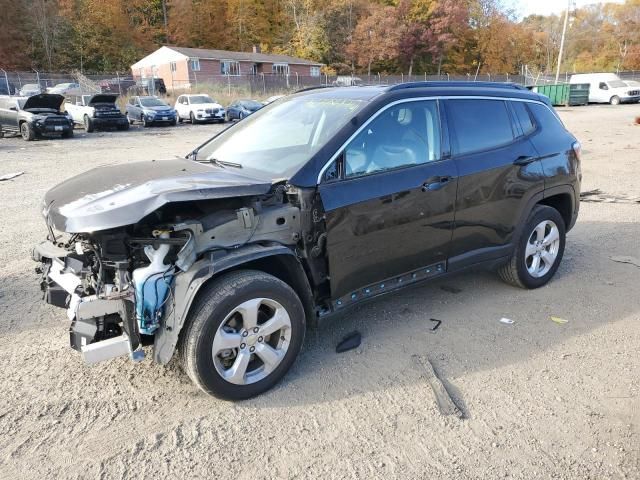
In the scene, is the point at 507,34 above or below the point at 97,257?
above

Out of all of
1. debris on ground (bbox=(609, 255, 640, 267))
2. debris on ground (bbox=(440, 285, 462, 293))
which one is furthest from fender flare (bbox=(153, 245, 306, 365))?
debris on ground (bbox=(609, 255, 640, 267))

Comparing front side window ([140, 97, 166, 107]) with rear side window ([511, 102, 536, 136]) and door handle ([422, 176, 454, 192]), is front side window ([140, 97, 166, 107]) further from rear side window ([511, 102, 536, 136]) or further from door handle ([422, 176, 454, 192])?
door handle ([422, 176, 454, 192])

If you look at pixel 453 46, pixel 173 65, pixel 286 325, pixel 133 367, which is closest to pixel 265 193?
pixel 286 325

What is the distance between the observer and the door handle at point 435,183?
364 cm

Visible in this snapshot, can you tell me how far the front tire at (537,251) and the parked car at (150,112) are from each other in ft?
78.8

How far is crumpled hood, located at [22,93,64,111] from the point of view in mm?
18375

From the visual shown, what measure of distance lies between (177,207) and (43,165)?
463 inches

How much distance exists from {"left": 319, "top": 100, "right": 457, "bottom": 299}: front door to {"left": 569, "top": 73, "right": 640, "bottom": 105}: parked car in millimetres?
39703

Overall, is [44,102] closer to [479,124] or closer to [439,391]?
[479,124]

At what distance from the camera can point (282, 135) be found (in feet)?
12.8

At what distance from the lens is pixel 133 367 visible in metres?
3.40

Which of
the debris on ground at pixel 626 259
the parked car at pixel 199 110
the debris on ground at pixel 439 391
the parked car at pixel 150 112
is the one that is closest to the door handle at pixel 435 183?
the debris on ground at pixel 439 391

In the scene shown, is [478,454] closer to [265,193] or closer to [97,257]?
[265,193]

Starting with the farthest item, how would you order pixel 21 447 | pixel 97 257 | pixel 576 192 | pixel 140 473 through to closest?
pixel 576 192 < pixel 97 257 < pixel 21 447 < pixel 140 473
